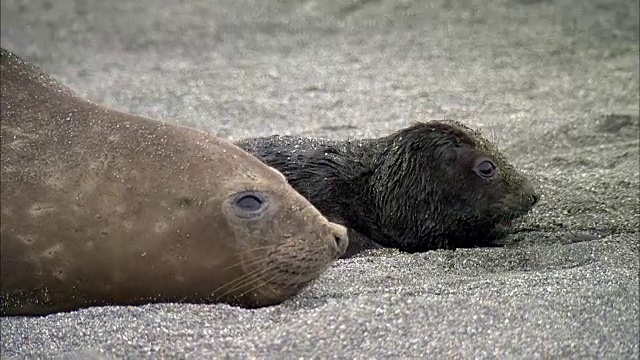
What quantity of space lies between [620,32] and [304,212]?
3518mm

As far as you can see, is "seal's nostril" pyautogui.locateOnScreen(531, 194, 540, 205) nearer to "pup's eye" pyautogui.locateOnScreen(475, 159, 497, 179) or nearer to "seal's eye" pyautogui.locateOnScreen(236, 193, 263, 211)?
"pup's eye" pyautogui.locateOnScreen(475, 159, 497, 179)

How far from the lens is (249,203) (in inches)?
99.4

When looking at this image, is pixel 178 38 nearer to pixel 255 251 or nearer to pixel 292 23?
pixel 292 23

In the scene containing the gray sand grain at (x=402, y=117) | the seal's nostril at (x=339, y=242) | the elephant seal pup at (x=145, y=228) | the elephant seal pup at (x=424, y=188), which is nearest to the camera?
the gray sand grain at (x=402, y=117)

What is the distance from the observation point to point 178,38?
5.64 meters

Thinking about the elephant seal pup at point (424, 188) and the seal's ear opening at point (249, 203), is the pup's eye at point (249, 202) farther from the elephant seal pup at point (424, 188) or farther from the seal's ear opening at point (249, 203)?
the elephant seal pup at point (424, 188)

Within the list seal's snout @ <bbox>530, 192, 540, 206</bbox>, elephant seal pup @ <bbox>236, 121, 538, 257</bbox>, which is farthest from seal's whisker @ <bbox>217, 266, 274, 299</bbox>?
seal's snout @ <bbox>530, 192, 540, 206</bbox>

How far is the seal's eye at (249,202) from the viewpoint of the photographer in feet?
8.26

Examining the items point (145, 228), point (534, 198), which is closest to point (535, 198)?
point (534, 198)

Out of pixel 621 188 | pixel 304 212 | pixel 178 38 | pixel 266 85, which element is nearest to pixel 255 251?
pixel 304 212

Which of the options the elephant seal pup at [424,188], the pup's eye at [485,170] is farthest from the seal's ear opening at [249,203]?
the pup's eye at [485,170]

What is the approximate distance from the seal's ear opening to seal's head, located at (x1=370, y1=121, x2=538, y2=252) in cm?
105

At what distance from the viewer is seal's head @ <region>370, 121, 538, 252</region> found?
3541 millimetres

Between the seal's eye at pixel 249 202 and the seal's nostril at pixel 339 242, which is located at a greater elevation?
the seal's eye at pixel 249 202
